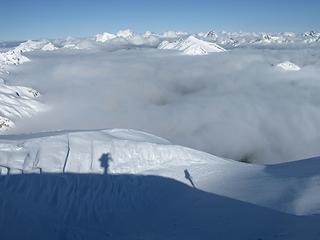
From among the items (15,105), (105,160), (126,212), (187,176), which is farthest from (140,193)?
(15,105)

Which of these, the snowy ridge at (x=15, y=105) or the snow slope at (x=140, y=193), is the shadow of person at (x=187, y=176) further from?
the snowy ridge at (x=15, y=105)

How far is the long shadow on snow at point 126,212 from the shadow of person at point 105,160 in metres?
1.15

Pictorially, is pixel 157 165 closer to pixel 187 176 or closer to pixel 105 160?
pixel 187 176

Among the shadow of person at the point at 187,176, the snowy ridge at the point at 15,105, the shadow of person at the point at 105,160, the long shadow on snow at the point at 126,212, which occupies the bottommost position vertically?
the long shadow on snow at the point at 126,212

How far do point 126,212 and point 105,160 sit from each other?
5.86 m

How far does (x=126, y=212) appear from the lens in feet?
82.4

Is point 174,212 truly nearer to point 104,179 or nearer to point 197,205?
point 197,205

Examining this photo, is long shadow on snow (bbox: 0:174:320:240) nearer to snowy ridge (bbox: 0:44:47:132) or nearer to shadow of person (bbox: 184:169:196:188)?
shadow of person (bbox: 184:169:196:188)

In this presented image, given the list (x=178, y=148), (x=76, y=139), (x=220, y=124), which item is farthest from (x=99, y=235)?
(x=220, y=124)

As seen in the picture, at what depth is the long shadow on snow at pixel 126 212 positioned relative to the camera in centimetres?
2073

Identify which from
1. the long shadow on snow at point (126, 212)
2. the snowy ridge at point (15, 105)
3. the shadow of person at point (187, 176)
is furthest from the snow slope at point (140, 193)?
the snowy ridge at point (15, 105)

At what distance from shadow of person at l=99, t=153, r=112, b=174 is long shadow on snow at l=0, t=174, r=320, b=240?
1.15 meters

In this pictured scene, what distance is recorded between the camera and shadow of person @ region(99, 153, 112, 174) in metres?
29.1

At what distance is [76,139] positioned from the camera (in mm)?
30969
